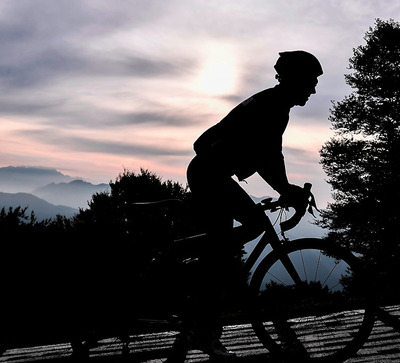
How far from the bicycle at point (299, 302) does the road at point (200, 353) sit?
0.21m

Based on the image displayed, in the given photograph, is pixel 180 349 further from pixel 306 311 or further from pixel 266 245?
pixel 306 311

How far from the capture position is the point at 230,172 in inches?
146

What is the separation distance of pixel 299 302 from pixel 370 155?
34.3m

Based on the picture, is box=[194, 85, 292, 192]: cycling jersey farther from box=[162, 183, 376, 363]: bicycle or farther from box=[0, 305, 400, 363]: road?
box=[0, 305, 400, 363]: road

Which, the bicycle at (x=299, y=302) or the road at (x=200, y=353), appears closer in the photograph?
the bicycle at (x=299, y=302)

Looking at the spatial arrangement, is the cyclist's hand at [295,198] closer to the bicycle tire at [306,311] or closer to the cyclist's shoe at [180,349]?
the bicycle tire at [306,311]

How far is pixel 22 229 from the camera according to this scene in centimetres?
438

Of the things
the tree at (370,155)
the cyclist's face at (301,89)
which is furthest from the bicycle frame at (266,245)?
the tree at (370,155)

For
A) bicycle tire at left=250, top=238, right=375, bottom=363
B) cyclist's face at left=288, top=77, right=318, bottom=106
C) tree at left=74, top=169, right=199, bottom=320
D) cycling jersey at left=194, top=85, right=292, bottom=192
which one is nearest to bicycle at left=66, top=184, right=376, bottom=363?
bicycle tire at left=250, top=238, right=375, bottom=363

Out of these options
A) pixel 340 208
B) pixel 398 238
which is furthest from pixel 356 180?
pixel 398 238

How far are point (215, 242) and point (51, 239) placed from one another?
1.51 metres

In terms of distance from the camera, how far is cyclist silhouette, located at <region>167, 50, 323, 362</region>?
3645mm

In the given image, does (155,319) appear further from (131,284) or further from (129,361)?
(129,361)

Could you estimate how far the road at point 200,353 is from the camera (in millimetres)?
4135
